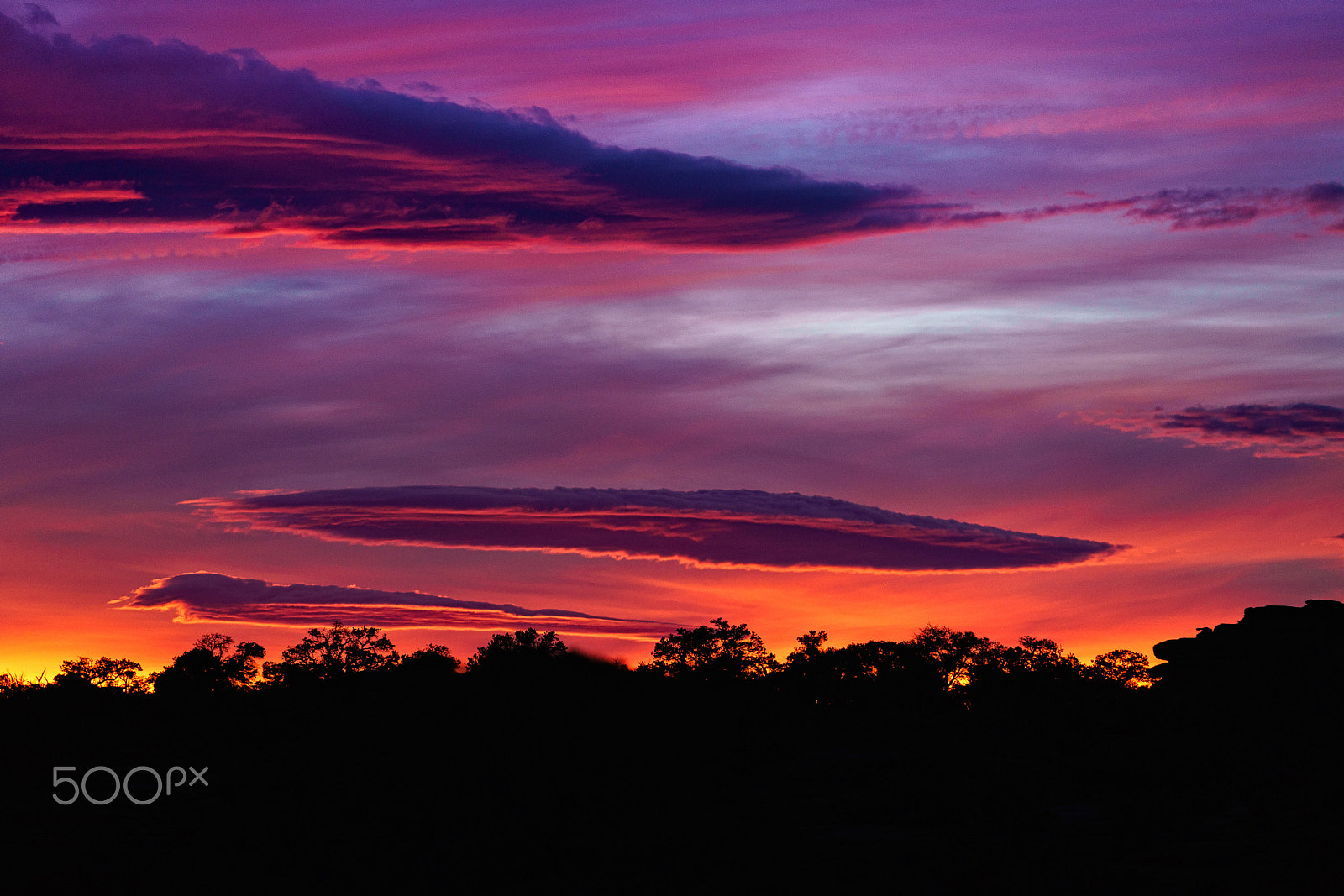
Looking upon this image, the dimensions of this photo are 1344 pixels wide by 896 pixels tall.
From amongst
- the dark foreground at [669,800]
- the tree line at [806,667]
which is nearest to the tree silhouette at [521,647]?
the tree line at [806,667]

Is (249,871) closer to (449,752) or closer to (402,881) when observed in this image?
(402,881)

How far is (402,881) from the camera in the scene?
39.8 metres

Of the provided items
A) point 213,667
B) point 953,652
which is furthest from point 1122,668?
point 213,667

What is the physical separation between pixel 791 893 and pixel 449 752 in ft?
65.8

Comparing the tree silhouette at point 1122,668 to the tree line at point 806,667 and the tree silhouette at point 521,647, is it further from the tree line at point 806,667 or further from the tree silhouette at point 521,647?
the tree silhouette at point 521,647

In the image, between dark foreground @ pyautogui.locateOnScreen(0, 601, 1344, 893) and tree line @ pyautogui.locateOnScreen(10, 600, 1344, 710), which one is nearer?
dark foreground @ pyautogui.locateOnScreen(0, 601, 1344, 893)

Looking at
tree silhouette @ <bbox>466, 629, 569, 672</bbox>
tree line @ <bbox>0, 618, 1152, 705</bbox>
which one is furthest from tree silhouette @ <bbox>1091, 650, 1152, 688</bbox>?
tree silhouette @ <bbox>466, 629, 569, 672</bbox>

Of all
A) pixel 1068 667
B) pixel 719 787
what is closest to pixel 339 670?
pixel 1068 667

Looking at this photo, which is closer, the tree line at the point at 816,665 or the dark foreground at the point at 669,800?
the dark foreground at the point at 669,800

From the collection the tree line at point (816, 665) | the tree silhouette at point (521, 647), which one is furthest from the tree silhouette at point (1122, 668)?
the tree silhouette at point (521, 647)

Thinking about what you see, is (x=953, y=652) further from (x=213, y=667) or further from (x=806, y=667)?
(x=213, y=667)

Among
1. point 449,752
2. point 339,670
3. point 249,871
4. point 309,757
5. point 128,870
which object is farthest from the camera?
point 339,670

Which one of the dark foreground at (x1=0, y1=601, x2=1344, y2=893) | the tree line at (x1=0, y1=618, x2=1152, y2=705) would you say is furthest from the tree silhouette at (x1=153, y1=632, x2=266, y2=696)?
the dark foreground at (x1=0, y1=601, x2=1344, y2=893)

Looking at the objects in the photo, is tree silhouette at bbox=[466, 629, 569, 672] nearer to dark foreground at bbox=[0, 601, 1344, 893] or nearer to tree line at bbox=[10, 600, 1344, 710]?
tree line at bbox=[10, 600, 1344, 710]
